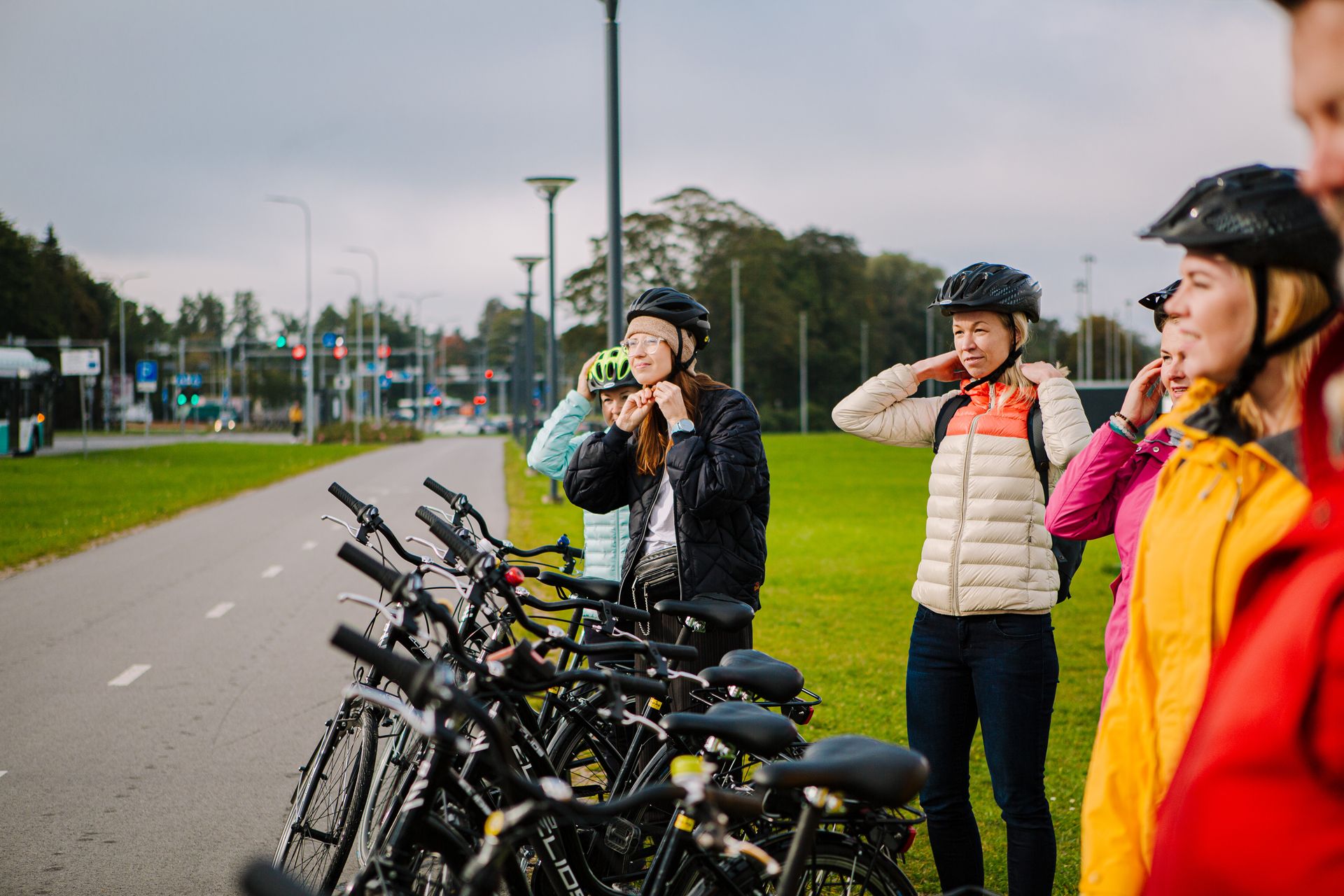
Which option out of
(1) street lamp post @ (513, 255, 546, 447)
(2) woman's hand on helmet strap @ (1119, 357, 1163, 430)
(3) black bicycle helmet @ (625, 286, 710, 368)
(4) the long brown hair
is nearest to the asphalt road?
(4) the long brown hair

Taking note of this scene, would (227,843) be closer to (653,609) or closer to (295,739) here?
(295,739)

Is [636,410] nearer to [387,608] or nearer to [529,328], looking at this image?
[387,608]

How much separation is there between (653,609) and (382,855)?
6.67 feet

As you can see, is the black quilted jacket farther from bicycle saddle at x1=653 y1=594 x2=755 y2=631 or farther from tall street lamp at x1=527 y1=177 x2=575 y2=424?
tall street lamp at x1=527 y1=177 x2=575 y2=424

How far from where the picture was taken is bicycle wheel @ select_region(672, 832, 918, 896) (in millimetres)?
2785

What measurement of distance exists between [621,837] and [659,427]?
64.2 inches

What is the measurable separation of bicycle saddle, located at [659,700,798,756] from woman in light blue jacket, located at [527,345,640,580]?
228cm

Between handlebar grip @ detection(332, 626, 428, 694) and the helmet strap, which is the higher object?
the helmet strap

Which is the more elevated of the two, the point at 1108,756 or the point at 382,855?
the point at 1108,756

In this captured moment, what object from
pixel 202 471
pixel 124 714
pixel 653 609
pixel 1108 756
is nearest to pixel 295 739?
pixel 124 714

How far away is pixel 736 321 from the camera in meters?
73.8

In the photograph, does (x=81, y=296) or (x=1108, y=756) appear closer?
(x=1108, y=756)

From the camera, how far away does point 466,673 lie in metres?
3.17

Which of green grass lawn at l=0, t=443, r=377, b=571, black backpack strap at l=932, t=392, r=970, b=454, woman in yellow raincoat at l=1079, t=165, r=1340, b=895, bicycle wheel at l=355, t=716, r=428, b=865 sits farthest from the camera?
green grass lawn at l=0, t=443, r=377, b=571
